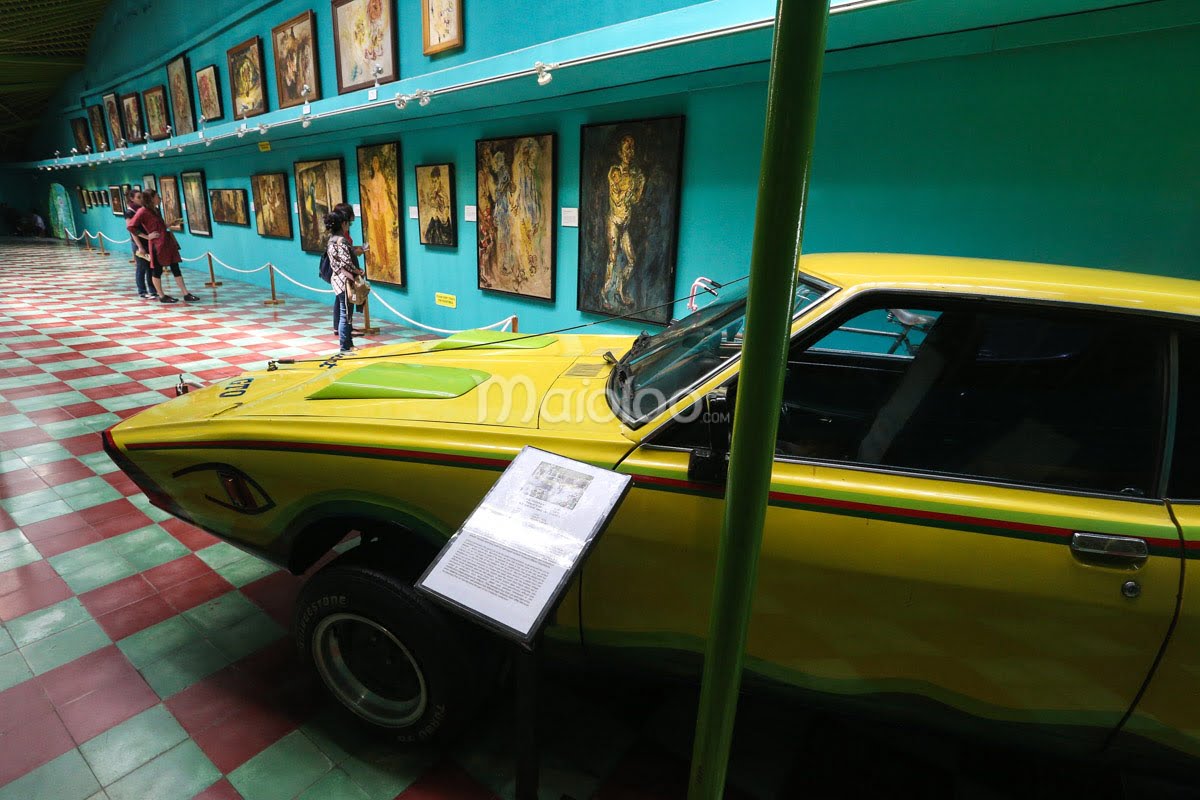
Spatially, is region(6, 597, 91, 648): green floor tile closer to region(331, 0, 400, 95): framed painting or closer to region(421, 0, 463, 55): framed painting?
region(421, 0, 463, 55): framed painting

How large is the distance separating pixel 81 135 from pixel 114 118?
17.1 ft

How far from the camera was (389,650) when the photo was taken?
1952 millimetres

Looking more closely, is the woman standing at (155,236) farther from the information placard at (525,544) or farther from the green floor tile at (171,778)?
the information placard at (525,544)

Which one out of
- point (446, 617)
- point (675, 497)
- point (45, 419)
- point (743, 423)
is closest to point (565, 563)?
point (675, 497)

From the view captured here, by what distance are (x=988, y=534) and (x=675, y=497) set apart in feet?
2.44

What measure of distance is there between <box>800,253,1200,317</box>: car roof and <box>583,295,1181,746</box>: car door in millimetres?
42

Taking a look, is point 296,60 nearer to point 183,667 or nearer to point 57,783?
point 183,667

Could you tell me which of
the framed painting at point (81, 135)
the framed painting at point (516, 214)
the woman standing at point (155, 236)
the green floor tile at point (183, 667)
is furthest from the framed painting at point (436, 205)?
the framed painting at point (81, 135)

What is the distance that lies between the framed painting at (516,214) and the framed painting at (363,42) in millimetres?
2005

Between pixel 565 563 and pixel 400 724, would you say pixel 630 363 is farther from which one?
pixel 400 724

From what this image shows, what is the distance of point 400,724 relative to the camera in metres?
1.95

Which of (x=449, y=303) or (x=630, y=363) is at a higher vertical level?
(x=630, y=363)

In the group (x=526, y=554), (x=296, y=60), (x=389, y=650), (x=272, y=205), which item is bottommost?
(x=389, y=650)

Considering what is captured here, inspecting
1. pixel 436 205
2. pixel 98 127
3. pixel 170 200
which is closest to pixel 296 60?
pixel 436 205
